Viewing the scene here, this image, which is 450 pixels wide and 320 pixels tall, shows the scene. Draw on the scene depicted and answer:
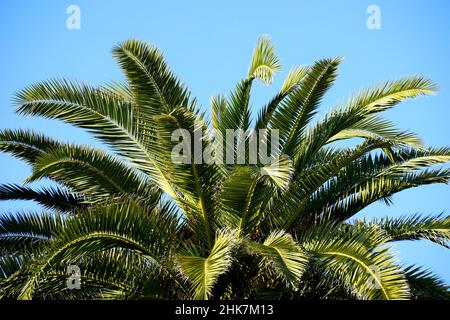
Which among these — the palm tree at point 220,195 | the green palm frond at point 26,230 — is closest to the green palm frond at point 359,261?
the palm tree at point 220,195

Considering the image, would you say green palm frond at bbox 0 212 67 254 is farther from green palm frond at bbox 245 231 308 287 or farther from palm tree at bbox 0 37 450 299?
green palm frond at bbox 245 231 308 287

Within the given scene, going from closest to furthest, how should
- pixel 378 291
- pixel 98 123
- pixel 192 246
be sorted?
pixel 378 291, pixel 192 246, pixel 98 123

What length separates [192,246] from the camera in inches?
482

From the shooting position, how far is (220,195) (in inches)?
484

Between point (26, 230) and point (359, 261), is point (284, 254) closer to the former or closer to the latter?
point (359, 261)

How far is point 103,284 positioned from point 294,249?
295cm

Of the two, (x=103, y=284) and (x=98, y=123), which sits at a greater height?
(x=98, y=123)

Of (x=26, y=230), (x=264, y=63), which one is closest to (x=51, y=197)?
(x=26, y=230)

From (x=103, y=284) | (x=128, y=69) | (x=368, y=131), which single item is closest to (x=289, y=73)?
(x=368, y=131)

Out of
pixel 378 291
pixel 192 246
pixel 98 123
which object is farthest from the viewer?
pixel 98 123

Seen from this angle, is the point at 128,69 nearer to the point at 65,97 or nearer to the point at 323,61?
the point at 65,97

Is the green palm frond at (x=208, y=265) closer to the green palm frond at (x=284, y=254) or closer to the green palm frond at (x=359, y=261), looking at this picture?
the green palm frond at (x=284, y=254)

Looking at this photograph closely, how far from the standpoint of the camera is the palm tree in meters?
11.9

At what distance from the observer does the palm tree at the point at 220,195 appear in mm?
11852
